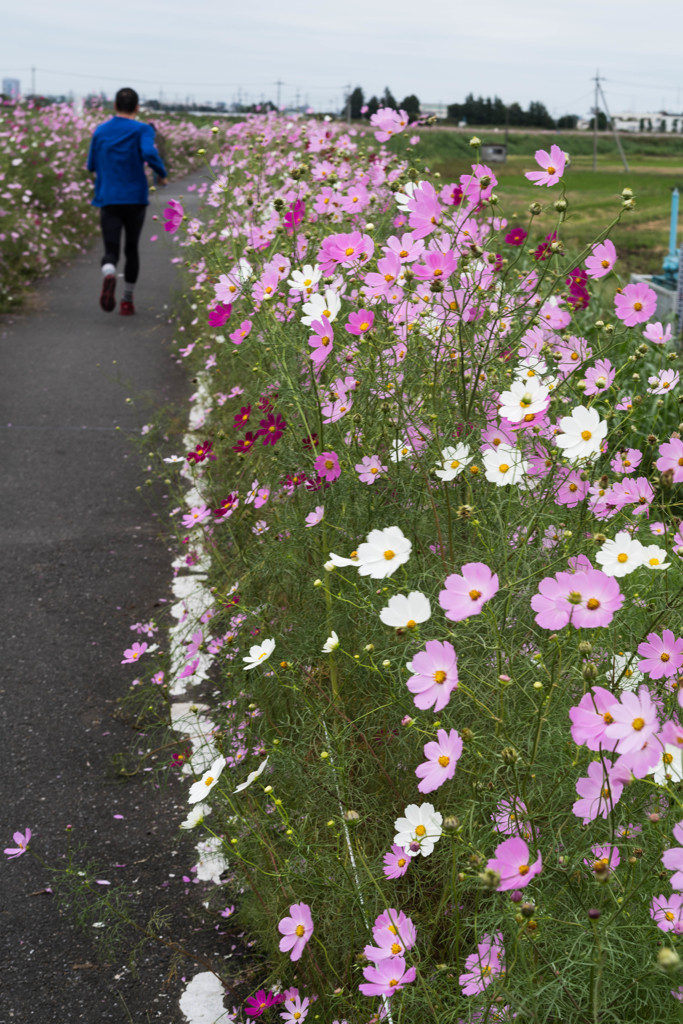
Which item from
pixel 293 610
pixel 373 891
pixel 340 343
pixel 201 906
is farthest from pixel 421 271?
pixel 201 906

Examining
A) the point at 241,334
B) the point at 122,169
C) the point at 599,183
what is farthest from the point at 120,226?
the point at 599,183

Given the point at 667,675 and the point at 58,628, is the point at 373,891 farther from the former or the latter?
the point at 58,628

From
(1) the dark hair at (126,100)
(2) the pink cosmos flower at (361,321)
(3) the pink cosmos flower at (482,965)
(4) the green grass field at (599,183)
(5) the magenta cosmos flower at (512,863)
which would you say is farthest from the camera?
(4) the green grass field at (599,183)

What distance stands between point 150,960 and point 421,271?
171 cm

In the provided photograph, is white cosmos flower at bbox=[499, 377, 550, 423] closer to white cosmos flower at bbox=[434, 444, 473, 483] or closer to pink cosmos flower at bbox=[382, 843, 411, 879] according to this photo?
white cosmos flower at bbox=[434, 444, 473, 483]

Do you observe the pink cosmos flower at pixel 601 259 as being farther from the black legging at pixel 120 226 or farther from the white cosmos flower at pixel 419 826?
the black legging at pixel 120 226

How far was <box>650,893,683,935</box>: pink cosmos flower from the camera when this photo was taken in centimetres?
135

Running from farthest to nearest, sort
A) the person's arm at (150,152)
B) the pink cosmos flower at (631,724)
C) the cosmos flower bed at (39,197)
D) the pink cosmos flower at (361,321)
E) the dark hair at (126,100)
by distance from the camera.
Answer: the cosmos flower bed at (39,197) < the dark hair at (126,100) < the person's arm at (150,152) < the pink cosmos flower at (361,321) < the pink cosmos flower at (631,724)

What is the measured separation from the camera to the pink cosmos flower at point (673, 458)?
181 centimetres

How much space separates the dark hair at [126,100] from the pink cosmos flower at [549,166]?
21.8ft

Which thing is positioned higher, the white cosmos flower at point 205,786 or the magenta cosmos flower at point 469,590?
the magenta cosmos flower at point 469,590

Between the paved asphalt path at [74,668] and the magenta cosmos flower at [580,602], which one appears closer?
the magenta cosmos flower at [580,602]

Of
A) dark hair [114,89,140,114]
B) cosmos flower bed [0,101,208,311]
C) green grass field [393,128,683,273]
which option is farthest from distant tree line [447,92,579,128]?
dark hair [114,89,140,114]

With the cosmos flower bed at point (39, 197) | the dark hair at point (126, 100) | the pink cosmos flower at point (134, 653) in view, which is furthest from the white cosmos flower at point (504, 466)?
the cosmos flower bed at point (39, 197)
